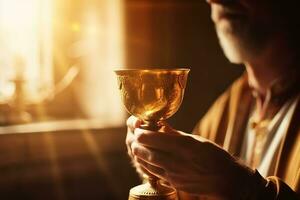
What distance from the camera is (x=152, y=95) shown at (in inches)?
36.5

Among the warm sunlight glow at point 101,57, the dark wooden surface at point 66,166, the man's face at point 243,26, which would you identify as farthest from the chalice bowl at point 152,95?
the warm sunlight glow at point 101,57

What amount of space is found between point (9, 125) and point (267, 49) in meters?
1.18

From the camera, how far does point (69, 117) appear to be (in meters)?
2.36

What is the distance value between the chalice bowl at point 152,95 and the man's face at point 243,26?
0.58 metres

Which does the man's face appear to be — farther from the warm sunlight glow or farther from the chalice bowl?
the warm sunlight glow

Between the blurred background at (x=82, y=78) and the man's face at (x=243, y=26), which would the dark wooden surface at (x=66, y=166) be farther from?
the man's face at (x=243, y=26)

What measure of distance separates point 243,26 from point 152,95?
0.68 meters

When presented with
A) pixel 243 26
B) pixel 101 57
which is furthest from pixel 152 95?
pixel 101 57

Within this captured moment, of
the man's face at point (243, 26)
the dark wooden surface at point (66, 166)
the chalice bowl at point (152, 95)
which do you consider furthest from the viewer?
the dark wooden surface at point (66, 166)

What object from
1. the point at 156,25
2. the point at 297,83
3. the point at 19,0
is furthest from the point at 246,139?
the point at 19,0

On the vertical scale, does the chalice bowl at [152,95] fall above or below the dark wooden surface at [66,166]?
above

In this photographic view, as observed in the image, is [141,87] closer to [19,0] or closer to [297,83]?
[297,83]

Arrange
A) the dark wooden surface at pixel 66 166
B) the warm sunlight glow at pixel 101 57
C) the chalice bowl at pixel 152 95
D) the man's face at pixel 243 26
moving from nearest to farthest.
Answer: the chalice bowl at pixel 152 95 → the man's face at pixel 243 26 → the dark wooden surface at pixel 66 166 → the warm sunlight glow at pixel 101 57

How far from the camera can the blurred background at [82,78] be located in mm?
2117
